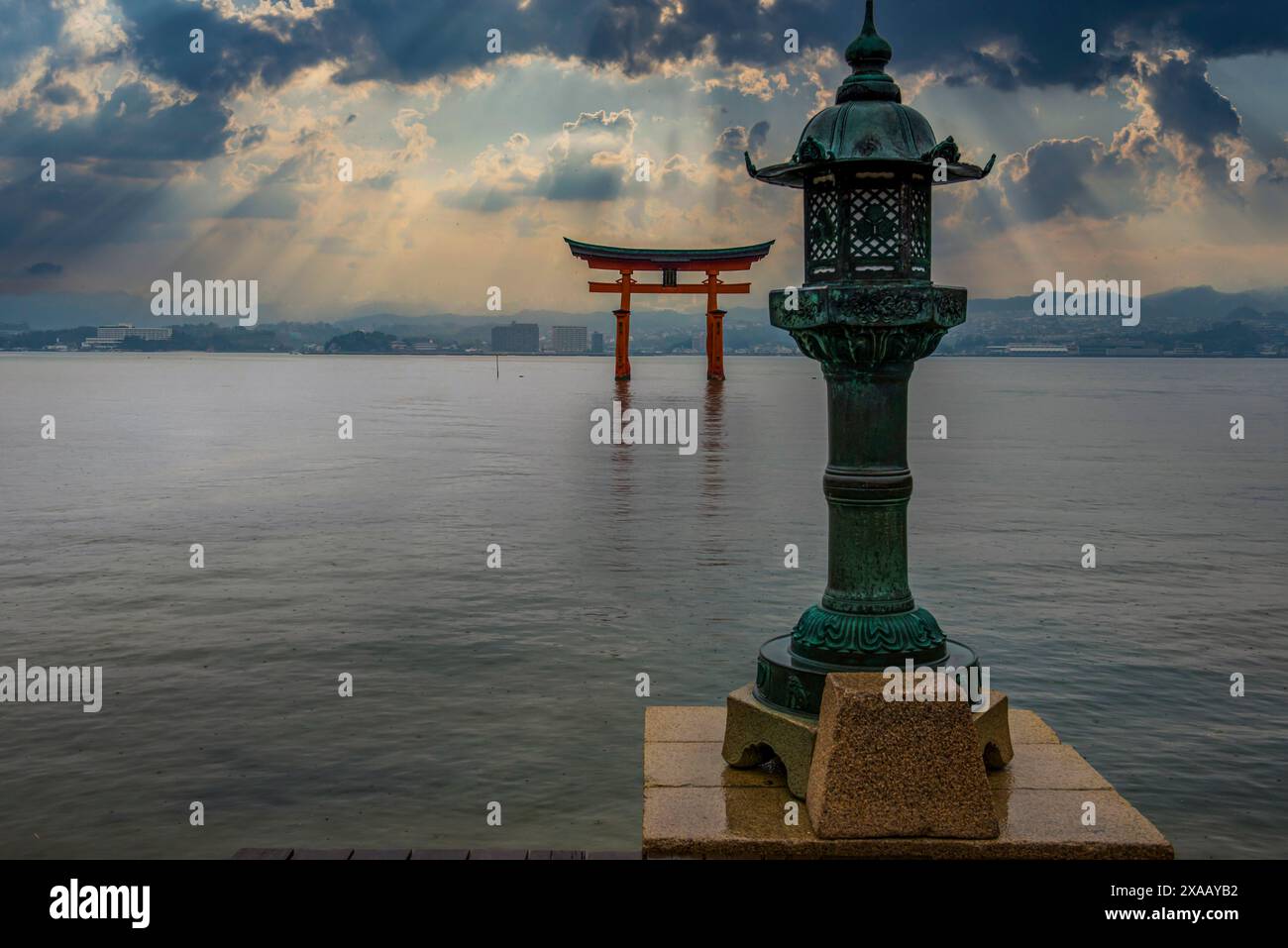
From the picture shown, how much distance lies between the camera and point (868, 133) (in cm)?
585

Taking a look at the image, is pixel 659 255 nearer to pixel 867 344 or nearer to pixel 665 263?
pixel 665 263

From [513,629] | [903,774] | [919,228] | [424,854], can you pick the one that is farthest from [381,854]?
[513,629]

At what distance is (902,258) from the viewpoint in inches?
231

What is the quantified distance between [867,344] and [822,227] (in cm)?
65

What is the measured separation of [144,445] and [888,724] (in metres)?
34.2

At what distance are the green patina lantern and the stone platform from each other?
507 mm

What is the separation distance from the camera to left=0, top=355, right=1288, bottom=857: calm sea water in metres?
7.33

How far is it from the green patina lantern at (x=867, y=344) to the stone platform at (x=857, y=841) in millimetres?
507

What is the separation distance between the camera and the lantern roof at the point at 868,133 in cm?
582

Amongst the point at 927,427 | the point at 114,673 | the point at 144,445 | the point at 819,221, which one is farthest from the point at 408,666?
the point at 927,427

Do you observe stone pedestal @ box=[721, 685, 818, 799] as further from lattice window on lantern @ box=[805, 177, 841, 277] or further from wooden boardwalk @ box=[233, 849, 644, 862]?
lattice window on lantern @ box=[805, 177, 841, 277]

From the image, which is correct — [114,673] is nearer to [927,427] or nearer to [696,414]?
[927,427]

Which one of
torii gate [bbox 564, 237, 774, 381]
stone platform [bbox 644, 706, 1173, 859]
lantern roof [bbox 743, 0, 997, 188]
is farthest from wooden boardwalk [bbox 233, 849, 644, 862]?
torii gate [bbox 564, 237, 774, 381]

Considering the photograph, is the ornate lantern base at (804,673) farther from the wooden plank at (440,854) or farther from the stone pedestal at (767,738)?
the wooden plank at (440,854)
